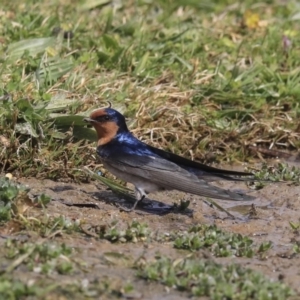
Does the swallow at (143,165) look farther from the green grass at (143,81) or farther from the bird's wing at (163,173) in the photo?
the green grass at (143,81)

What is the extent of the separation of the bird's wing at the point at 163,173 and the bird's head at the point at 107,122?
189mm

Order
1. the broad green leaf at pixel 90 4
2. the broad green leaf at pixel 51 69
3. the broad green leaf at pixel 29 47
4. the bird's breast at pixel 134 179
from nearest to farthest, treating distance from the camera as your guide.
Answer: the bird's breast at pixel 134 179, the broad green leaf at pixel 51 69, the broad green leaf at pixel 29 47, the broad green leaf at pixel 90 4

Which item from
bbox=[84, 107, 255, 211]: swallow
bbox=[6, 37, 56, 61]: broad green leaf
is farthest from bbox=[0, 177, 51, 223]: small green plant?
bbox=[6, 37, 56, 61]: broad green leaf

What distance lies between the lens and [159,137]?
601 centimetres

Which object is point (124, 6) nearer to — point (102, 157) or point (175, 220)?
point (102, 157)

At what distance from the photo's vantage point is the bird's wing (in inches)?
199

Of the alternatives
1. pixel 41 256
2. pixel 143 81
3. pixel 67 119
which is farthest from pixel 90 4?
pixel 41 256

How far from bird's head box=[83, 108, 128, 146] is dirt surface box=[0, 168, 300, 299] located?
0.31 m

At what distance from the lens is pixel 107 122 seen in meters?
5.48

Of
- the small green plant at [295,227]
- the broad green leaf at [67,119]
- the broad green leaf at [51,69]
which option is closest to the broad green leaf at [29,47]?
the broad green leaf at [51,69]

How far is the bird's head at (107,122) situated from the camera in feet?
18.0

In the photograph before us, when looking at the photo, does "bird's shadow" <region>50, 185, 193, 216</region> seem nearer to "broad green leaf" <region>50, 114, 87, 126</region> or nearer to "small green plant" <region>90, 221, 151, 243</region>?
"broad green leaf" <region>50, 114, 87, 126</region>

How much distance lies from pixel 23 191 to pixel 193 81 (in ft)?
7.54

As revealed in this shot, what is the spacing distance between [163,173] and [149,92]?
44.3 inches
